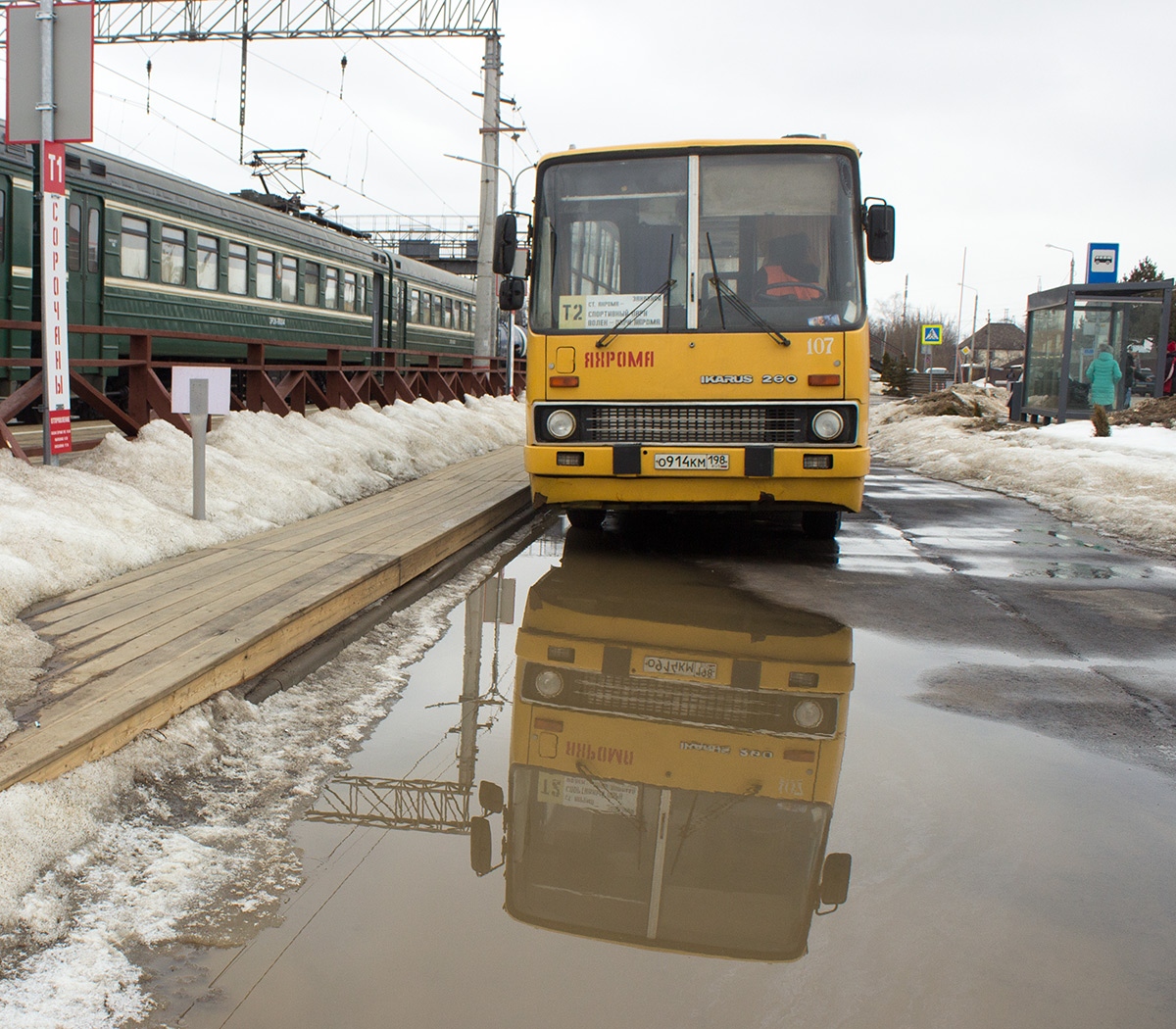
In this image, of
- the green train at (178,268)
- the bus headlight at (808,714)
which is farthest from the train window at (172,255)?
the bus headlight at (808,714)

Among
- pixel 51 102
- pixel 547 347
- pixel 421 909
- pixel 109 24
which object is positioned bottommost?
pixel 421 909

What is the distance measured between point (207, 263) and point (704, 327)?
453 inches

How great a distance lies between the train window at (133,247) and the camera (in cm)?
1546

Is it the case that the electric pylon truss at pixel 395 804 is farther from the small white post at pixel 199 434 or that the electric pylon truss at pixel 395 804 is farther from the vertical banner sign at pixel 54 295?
the vertical banner sign at pixel 54 295

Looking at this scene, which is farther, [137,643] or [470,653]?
[470,653]

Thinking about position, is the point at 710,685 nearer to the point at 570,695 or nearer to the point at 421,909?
the point at 570,695

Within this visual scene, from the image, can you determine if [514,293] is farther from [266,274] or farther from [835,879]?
[266,274]

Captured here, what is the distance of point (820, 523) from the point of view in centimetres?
953

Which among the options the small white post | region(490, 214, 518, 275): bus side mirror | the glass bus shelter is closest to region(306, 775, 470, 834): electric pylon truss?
the small white post

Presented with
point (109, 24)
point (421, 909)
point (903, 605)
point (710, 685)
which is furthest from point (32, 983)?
point (109, 24)

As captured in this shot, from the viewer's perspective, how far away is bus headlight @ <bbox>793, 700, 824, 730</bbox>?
4.56 metres

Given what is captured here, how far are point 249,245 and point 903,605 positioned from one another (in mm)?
14868

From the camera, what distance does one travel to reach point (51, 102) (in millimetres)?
7398

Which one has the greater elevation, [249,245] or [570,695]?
[249,245]
